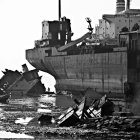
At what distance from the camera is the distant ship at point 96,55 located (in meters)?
81.2

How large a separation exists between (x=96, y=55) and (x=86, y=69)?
3.57m

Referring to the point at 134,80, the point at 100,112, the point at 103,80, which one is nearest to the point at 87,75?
the point at 103,80

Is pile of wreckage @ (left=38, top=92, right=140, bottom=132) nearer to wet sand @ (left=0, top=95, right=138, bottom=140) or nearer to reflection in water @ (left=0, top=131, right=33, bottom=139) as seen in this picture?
wet sand @ (left=0, top=95, right=138, bottom=140)

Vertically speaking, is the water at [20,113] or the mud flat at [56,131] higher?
the mud flat at [56,131]

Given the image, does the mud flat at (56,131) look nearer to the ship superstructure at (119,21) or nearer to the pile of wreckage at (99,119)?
the pile of wreckage at (99,119)

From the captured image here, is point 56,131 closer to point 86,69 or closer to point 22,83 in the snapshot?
point 86,69

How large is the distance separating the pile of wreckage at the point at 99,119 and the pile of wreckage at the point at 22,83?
43.1 metres

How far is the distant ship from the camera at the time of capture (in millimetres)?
81250

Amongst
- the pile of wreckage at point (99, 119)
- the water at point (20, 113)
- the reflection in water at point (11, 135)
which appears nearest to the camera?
the reflection in water at point (11, 135)

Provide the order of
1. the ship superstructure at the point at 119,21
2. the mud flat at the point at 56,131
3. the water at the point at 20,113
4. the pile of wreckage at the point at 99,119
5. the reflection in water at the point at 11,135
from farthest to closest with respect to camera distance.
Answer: the ship superstructure at the point at 119,21
the water at the point at 20,113
the pile of wreckage at the point at 99,119
the reflection in water at the point at 11,135
the mud flat at the point at 56,131

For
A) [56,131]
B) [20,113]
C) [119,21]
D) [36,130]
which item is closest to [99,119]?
[56,131]

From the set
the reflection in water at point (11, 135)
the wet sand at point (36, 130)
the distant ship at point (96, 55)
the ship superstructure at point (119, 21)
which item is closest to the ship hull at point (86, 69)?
the distant ship at point (96, 55)

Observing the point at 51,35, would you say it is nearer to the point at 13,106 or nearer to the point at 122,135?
the point at 13,106

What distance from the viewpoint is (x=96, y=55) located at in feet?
287
